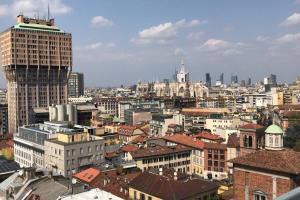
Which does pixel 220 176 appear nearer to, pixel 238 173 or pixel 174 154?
pixel 174 154

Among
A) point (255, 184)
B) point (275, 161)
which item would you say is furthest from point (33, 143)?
point (275, 161)

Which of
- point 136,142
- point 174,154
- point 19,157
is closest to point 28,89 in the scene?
point 19,157

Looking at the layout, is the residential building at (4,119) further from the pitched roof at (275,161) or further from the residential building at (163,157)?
the pitched roof at (275,161)

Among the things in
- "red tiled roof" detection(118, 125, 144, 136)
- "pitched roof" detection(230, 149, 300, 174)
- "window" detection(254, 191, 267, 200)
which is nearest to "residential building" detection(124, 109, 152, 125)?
"red tiled roof" detection(118, 125, 144, 136)

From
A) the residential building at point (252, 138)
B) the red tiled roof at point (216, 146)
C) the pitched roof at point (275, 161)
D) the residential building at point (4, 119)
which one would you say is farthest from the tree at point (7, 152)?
the pitched roof at point (275, 161)

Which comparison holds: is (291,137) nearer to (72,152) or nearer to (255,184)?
(72,152)

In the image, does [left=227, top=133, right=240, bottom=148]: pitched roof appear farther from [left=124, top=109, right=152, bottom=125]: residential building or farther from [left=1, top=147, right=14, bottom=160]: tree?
[left=124, top=109, right=152, bottom=125]: residential building
